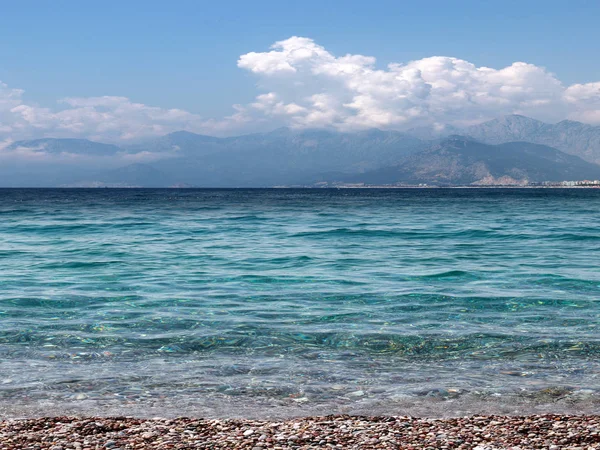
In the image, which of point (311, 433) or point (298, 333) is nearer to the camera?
point (311, 433)

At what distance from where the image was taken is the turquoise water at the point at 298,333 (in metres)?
10.1

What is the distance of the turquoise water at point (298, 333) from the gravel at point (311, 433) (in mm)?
916

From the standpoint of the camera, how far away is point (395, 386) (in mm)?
10617

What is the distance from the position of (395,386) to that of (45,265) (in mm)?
21240

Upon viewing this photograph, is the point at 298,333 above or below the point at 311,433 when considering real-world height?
below

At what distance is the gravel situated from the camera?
24.8 feet

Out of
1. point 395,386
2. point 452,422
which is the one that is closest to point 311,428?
point 452,422

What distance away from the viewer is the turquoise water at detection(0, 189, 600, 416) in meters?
10.1

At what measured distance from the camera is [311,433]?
7.98 meters

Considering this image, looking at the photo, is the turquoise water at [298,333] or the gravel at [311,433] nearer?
the gravel at [311,433]

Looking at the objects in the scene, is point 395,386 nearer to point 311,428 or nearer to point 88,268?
point 311,428

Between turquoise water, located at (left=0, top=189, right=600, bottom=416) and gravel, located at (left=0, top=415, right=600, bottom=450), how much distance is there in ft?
3.01

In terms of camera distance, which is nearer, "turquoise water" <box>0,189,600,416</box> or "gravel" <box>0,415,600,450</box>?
"gravel" <box>0,415,600,450</box>

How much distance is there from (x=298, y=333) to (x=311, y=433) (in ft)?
21.3
